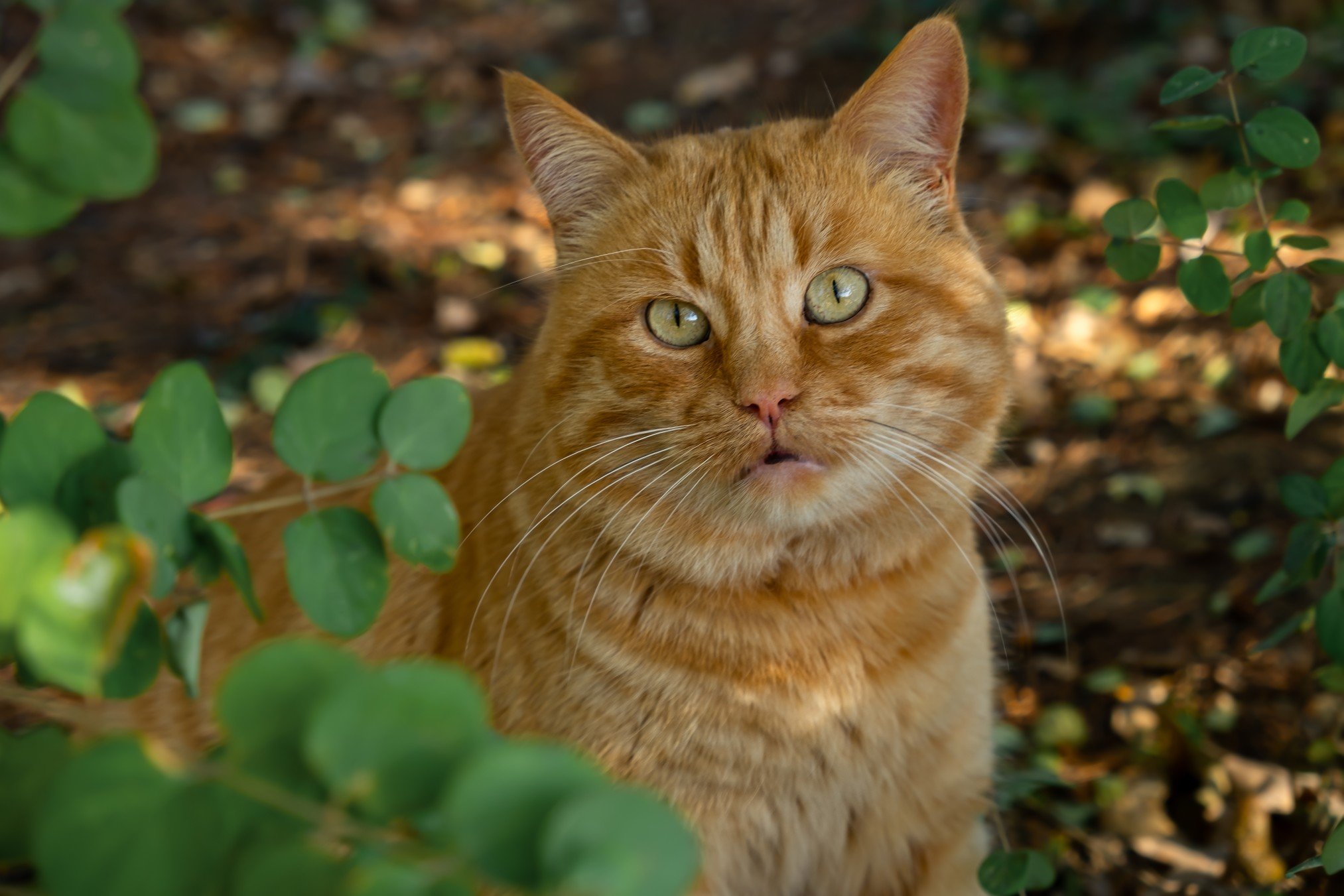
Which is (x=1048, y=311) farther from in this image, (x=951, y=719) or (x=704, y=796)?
(x=704, y=796)

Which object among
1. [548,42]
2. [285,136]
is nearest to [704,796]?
[285,136]

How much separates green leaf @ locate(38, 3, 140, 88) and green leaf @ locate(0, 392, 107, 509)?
30 centimetres

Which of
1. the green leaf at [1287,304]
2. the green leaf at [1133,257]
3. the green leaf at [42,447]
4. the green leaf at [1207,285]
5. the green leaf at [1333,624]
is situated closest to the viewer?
the green leaf at [42,447]

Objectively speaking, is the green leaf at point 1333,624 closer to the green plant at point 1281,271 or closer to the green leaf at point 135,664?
the green plant at point 1281,271

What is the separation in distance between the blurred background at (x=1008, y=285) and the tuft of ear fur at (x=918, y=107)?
1.10 ft

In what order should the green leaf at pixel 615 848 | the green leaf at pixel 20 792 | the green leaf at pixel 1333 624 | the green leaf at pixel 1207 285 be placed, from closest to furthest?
the green leaf at pixel 615 848
the green leaf at pixel 20 792
the green leaf at pixel 1333 624
the green leaf at pixel 1207 285

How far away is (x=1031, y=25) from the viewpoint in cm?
521

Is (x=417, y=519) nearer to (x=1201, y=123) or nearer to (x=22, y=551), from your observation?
(x=22, y=551)

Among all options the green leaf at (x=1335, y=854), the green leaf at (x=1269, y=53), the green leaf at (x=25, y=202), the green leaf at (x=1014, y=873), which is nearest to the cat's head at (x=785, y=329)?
the green leaf at (x=1269, y=53)

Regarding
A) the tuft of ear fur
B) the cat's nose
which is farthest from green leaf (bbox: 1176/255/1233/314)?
the cat's nose

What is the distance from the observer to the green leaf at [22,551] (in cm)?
75

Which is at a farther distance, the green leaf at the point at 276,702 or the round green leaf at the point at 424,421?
the round green leaf at the point at 424,421

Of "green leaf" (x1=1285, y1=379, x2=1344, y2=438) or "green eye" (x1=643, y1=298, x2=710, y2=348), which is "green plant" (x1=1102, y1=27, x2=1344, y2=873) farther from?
"green eye" (x1=643, y1=298, x2=710, y2=348)

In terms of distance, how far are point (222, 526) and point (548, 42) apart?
5.78 meters
